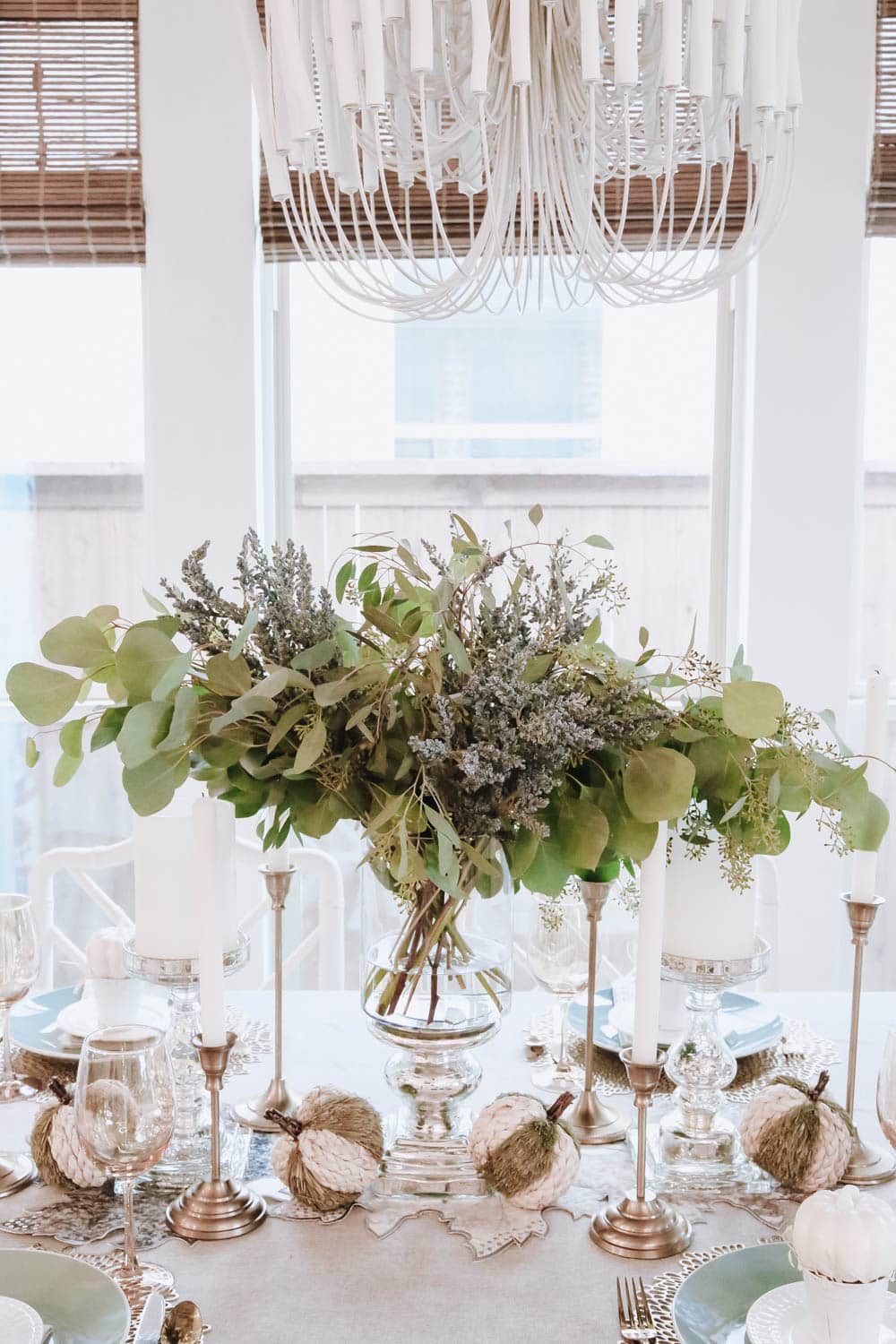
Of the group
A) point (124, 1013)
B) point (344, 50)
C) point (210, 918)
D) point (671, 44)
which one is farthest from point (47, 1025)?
point (671, 44)

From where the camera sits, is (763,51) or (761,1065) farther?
(761,1065)

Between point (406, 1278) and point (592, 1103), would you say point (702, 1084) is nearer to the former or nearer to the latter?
point (592, 1103)

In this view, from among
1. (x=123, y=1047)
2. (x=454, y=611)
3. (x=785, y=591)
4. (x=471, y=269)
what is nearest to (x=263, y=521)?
(x=785, y=591)

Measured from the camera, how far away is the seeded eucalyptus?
0.94 meters

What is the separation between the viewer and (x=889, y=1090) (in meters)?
0.90

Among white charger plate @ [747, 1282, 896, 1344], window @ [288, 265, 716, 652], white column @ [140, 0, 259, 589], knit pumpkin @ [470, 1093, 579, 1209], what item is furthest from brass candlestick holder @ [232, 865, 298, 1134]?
window @ [288, 265, 716, 652]

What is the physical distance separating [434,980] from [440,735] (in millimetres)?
228

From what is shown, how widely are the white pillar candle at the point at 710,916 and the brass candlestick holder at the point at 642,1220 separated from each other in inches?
5.6

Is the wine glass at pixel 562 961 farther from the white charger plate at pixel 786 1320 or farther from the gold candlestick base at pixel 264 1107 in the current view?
the white charger plate at pixel 786 1320

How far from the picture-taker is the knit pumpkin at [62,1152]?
1.03m

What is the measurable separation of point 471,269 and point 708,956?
669 millimetres

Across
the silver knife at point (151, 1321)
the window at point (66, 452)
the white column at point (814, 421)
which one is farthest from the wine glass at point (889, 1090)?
the window at point (66, 452)

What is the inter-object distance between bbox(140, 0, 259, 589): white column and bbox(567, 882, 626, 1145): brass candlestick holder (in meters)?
1.46

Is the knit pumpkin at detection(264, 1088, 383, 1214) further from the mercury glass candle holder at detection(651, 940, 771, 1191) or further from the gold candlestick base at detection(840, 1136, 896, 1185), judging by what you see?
the gold candlestick base at detection(840, 1136, 896, 1185)
